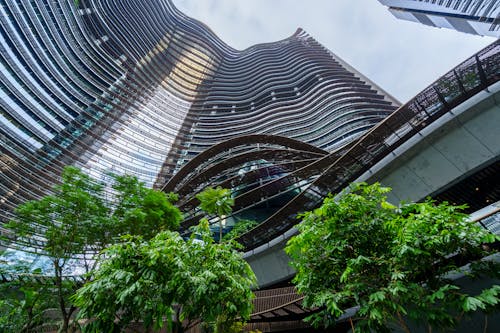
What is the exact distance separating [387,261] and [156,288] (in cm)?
460

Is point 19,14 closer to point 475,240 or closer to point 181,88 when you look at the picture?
point 181,88

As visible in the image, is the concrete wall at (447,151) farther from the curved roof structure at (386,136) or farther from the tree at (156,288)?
the tree at (156,288)

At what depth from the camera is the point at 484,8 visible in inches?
1634

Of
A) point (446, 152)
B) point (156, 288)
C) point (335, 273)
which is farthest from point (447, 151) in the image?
point (156, 288)

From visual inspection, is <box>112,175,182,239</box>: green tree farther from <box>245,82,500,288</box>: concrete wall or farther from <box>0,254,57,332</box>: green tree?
<box>245,82,500,288</box>: concrete wall

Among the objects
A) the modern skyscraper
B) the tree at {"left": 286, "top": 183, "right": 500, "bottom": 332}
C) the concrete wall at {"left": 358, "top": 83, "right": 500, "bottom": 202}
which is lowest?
the tree at {"left": 286, "top": 183, "right": 500, "bottom": 332}

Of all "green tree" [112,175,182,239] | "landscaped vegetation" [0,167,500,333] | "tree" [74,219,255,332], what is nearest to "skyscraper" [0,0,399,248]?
"green tree" [112,175,182,239]

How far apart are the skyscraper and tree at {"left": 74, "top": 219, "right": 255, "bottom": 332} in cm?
3153

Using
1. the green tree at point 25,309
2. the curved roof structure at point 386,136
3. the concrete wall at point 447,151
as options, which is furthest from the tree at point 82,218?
the concrete wall at point 447,151

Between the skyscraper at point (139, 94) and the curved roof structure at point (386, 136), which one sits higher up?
the skyscraper at point (139, 94)

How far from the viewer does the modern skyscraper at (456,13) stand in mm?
41312

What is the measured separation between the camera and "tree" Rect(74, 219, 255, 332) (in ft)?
15.5

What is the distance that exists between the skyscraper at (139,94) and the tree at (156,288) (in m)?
31.5

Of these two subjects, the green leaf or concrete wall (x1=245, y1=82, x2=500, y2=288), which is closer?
the green leaf
